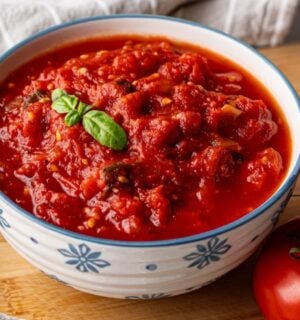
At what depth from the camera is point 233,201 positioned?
2.46 metres

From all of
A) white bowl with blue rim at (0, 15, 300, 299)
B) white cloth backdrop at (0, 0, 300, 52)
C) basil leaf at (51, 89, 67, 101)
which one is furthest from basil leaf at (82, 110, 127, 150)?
white cloth backdrop at (0, 0, 300, 52)

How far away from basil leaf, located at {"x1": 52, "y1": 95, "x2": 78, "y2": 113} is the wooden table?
0.70 meters

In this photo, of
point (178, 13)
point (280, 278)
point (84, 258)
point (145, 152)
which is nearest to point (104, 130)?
point (145, 152)

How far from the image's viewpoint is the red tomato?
248 cm

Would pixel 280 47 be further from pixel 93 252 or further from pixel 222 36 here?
pixel 93 252

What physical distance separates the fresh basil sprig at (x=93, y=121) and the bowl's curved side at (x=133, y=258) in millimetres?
422

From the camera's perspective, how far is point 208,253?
2.30 meters

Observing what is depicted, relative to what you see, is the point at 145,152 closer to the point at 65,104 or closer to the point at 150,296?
the point at 65,104

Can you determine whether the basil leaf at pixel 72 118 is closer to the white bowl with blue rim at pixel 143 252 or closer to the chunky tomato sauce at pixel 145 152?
the chunky tomato sauce at pixel 145 152

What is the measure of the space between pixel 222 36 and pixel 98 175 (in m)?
1.06

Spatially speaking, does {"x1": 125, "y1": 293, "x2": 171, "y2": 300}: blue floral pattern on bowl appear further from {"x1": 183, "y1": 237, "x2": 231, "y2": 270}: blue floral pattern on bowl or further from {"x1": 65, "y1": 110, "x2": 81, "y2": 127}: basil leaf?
{"x1": 65, "y1": 110, "x2": 81, "y2": 127}: basil leaf

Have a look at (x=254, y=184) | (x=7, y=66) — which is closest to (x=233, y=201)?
(x=254, y=184)

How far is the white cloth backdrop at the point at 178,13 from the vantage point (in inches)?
148

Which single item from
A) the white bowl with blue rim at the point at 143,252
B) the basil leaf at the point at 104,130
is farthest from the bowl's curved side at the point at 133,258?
the basil leaf at the point at 104,130
